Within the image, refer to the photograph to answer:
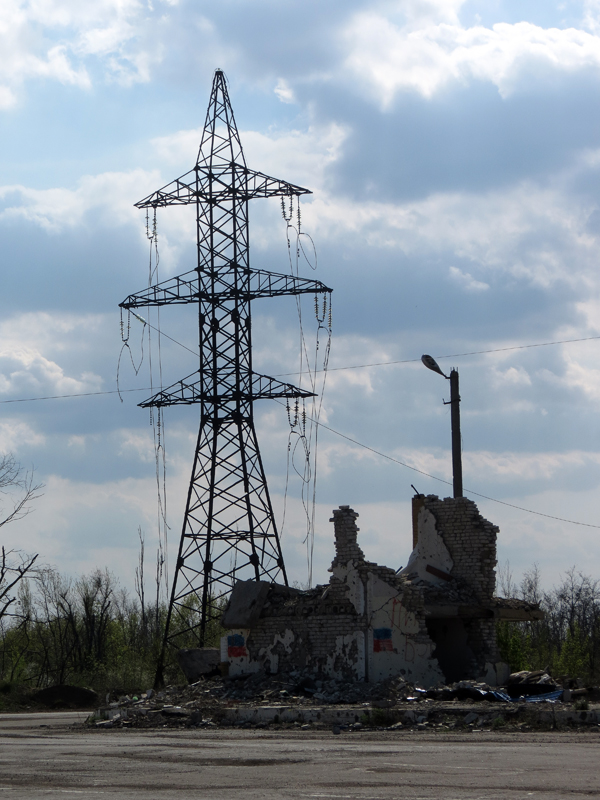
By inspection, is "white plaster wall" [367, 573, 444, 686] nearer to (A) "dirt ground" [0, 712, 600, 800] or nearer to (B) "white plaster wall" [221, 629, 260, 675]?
(B) "white plaster wall" [221, 629, 260, 675]

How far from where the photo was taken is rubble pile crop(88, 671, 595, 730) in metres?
18.6

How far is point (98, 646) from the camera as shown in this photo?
48.9 meters

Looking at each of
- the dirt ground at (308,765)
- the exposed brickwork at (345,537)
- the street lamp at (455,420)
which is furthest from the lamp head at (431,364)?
the dirt ground at (308,765)

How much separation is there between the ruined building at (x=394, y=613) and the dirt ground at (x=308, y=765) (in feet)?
13.2

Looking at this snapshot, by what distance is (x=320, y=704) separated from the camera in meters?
20.8

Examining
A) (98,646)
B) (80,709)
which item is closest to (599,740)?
(80,709)

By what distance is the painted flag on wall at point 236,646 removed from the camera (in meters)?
23.6

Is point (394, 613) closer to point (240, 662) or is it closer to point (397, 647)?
point (397, 647)

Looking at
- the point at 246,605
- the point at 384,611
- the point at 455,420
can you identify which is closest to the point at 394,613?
the point at 384,611

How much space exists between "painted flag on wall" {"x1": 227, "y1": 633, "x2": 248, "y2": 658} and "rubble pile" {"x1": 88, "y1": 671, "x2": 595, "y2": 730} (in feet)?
1.94

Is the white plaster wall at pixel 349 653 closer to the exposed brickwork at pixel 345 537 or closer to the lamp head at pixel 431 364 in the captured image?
A: the exposed brickwork at pixel 345 537

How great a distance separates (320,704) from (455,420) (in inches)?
341

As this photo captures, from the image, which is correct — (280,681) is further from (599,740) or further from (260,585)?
(599,740)

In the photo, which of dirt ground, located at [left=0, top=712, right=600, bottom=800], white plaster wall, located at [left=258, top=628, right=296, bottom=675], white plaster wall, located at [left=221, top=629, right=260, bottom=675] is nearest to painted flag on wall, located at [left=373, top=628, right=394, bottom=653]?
white plaster wall, located at [left=258, top=628, right=296, bottom=675]
